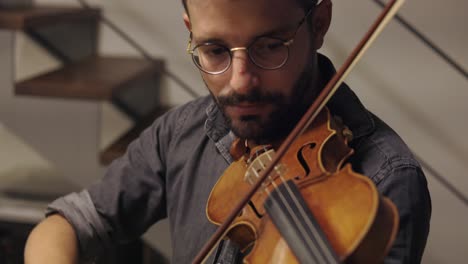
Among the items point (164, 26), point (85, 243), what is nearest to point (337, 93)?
point (85, 243)

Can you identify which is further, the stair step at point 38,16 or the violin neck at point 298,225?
the stair step at point 38,16

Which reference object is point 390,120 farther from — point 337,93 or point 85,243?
point 85,243

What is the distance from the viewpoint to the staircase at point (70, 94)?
1.48 metres

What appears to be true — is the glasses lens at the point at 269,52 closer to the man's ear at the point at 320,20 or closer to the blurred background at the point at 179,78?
the man's ear at the point at 320,20

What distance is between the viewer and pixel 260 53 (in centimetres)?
81

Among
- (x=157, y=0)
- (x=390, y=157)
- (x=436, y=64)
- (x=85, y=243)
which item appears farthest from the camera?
(x=157, y=0)

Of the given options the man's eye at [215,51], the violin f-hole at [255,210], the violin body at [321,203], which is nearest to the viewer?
the violin body at [321,203]

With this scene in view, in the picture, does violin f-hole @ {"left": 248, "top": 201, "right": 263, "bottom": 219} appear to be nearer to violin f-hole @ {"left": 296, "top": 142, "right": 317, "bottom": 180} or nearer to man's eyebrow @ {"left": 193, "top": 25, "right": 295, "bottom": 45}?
violin f-hole @ {"left": 296, "top": 142, "right": 317, "bottom": 180}

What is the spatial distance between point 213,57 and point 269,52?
87 mm

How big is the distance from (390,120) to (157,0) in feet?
2.90

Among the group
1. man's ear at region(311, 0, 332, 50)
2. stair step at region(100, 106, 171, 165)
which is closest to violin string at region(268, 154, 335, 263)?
man's ear at region(311, 0, 332, 50)

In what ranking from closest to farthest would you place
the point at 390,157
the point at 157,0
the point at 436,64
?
the point at 390,157, the point at 436,64, the point at 157,0

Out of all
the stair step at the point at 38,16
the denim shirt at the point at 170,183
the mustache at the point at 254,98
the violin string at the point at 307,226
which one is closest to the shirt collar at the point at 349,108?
the denim shirt at the point at 170,183

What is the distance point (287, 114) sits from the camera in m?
0.84
